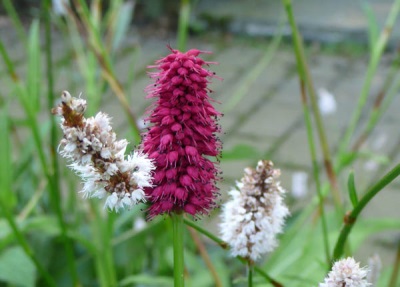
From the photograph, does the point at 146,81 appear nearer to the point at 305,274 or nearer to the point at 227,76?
the point at 227,76

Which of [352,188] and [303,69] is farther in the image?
[303,69]

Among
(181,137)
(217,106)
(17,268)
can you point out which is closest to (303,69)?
(181,137)

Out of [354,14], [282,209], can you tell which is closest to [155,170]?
[282,209]

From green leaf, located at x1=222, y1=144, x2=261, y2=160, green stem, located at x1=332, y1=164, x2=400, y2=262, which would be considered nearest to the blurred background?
green leaf, located at x1=222, y1=144, x2=261, y2=160

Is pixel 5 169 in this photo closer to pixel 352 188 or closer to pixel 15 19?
pixel 15 19

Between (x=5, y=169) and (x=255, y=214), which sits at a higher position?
(x=5, y=169)

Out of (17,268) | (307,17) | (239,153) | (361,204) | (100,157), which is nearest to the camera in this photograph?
(100,157)

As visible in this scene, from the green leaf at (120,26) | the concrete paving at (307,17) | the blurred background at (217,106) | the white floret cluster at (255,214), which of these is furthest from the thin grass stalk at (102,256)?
the concrete paving at (307,17)
